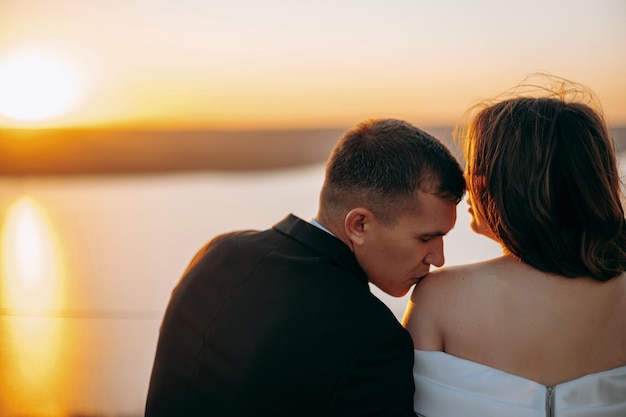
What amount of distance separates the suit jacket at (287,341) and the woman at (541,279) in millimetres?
274

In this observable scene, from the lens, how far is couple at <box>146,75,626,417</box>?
1834 millimetres

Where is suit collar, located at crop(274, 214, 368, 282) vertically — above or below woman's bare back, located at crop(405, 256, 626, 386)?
above

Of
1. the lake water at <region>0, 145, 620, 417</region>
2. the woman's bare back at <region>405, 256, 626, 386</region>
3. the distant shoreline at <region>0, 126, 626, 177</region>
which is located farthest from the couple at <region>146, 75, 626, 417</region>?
the distant shoreline at <region>0, 126, 626, 177</region>

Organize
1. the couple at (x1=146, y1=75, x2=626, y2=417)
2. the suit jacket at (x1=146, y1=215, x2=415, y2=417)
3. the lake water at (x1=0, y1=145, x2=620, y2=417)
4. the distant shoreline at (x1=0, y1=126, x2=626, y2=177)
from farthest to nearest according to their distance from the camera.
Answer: the distant shoreline at (x1=0, y1=126, x2=626, y2=177)
the lake water at (x1=0, y1=145, x2=620, y2=417)
the couple at (x1=146, y1=75, x2=626, y2=417)
the suit jacket at (x1=146, y1=215, x2=415, y2=417)

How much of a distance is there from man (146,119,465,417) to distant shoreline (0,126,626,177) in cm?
1472

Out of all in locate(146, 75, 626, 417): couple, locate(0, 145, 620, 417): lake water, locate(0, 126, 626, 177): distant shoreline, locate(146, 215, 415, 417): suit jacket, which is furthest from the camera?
locate(0, 126, 626, 177): distant shoreline

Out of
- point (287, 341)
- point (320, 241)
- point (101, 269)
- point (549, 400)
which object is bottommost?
point (101, 269)

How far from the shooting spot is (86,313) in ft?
18.7

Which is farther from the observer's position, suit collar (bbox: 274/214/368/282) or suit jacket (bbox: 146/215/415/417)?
suit collar (bbox: 274/214/368/282)

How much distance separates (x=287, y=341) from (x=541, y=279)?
689 millimetres

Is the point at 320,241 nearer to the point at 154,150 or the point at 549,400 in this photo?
the point at 549,400

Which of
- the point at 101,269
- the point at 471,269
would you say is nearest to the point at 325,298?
the point at 471,269

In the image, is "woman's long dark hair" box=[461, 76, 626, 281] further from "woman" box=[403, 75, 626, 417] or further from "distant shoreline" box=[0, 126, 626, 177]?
"distant shoreline" box=[0, 126, 626, 177]

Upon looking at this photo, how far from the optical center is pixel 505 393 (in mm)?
1931
